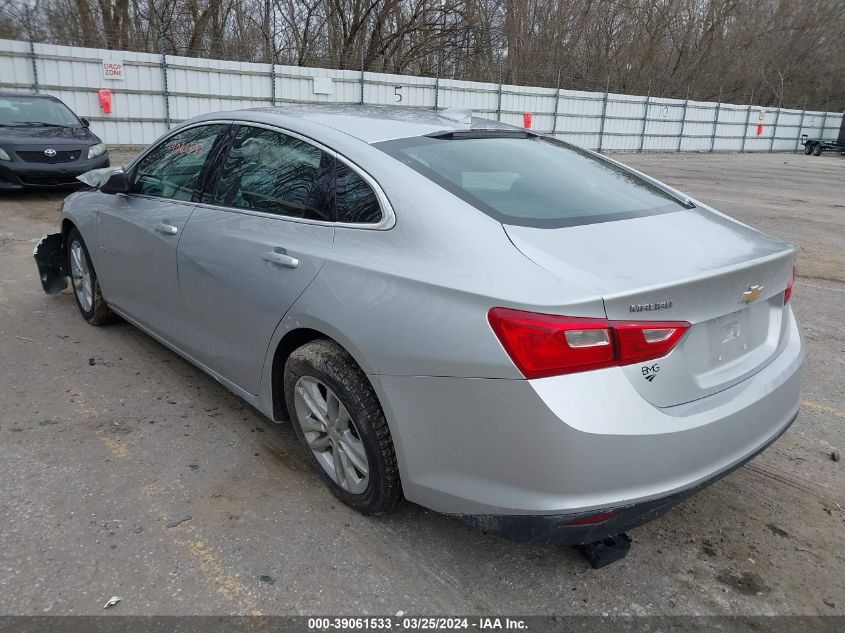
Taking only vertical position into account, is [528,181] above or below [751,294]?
above

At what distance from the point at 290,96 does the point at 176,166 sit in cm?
1574

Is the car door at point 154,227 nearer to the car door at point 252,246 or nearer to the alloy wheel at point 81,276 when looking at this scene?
the car door at point 252,246

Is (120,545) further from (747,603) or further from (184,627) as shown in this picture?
(747,603)

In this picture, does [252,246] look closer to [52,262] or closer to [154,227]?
[154,227]

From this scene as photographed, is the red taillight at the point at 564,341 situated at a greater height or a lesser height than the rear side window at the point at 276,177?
lesser

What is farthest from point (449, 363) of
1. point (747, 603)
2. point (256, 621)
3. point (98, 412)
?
point (98, 412)

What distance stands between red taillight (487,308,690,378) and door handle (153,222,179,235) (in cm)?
216

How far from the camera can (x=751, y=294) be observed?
225 centimetres

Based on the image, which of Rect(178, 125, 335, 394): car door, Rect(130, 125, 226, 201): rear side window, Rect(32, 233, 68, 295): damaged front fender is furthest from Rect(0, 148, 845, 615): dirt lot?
Rect(32, 233, 68, 295): damaged front fender

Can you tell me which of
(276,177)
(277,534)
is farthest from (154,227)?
(277,534)

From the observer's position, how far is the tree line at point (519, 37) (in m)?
20.5

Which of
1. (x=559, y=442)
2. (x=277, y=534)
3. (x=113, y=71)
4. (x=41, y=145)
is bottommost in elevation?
(x=277, y=534)

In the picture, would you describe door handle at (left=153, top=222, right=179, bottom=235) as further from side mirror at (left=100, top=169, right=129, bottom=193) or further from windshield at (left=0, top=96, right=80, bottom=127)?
windshield at (left=0, top=96, right=80, bottom=127)

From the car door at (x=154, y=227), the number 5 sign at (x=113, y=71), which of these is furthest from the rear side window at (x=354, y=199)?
the number 5 sign at (x=113, y=71)
